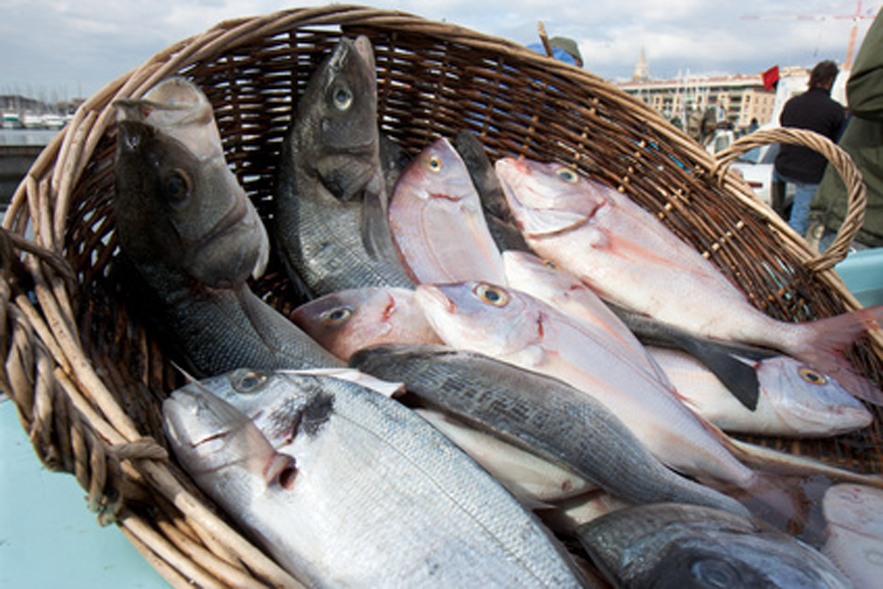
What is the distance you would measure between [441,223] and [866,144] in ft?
10.4

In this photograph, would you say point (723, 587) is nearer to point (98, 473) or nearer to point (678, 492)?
point (678, 492)

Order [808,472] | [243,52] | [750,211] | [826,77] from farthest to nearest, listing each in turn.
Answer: [826,77] → [750,211] → [243,52] → [808,472]

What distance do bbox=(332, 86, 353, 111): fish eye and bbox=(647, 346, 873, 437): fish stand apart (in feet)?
4.61

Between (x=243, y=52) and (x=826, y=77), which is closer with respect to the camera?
(x=243, y=52)

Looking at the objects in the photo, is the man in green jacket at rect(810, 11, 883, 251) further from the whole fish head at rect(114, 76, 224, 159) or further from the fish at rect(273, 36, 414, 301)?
the whole fish head at rect(114, 76, 224, 159)

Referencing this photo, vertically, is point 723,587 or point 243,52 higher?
point 243,52

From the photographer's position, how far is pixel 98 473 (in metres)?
0.89

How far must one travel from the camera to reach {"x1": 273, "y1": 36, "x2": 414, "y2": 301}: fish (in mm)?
2047

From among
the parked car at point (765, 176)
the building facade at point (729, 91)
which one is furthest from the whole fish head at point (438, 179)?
the building facade at point (729, 91)

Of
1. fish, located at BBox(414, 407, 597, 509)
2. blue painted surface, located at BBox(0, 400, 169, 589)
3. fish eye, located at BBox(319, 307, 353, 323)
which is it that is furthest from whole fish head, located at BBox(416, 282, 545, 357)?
blue painted surface, located at BBox(0, 400, 169, 589)

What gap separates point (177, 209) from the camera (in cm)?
160

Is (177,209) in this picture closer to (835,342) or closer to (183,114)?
(183,114)

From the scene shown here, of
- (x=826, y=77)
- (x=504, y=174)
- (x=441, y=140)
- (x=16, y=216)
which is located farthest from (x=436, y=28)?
(x=826, y=77)

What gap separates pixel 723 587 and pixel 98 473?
0.95 m
